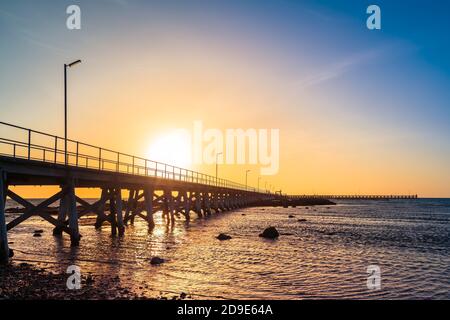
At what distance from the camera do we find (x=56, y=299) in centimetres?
1099

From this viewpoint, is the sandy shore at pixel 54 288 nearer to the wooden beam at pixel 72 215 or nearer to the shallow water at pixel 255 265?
the shallow water at pixel 255 265

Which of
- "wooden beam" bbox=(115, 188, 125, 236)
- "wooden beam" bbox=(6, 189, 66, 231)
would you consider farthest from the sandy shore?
"wooden beam" bbox=(115, 188, 125, 236)

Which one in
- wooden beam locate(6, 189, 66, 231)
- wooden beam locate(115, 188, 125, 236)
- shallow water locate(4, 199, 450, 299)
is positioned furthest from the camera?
wooden beam locate(115, 188, 125, 236)

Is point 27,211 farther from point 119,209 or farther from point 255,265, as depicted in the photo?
point 119,209

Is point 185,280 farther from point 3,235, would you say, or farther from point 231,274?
point 3,235

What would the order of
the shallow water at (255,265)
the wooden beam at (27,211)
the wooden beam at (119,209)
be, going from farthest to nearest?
the wooden beam at (119,209), the wooden beam at (27,211), the shallow water at (255,265)

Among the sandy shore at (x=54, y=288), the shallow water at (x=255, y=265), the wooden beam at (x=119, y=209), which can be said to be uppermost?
the wooden beam at (x=119, y=209)

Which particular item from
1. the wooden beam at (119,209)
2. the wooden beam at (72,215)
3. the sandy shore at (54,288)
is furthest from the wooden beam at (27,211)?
the wooden beam at (119,209)

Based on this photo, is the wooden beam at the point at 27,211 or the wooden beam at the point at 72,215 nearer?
the wooden beam at the point at 27,211

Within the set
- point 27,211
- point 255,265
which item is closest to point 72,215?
point 27,211

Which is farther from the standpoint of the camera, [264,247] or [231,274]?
[264,247]

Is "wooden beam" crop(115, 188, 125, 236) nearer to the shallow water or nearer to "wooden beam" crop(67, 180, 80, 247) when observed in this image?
the shallow water
